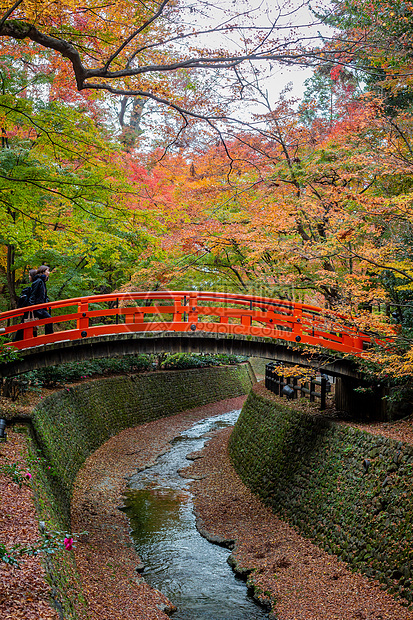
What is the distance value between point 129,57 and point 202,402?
2110cm

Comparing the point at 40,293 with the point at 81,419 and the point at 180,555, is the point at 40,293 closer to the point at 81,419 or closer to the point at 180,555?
the point at 81,419

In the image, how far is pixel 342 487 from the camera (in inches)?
366

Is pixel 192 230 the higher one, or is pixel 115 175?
pixel 115 175

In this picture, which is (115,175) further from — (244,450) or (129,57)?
(244,450)

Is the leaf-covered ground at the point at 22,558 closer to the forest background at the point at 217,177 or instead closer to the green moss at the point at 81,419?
the green moss at the point at 81,419

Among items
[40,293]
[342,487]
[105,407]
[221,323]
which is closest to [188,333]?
[221,323]

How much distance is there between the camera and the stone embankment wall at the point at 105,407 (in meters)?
11.0

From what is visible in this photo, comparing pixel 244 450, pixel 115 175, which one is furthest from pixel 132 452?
pixel 115 175

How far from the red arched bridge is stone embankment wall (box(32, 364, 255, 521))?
5.68 feet

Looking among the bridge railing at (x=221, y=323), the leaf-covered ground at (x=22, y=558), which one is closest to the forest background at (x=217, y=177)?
the bridge railing at (x=221, y=323)

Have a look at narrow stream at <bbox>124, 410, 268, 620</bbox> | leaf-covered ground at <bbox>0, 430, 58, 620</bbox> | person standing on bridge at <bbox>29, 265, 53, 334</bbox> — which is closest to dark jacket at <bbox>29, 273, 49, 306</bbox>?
person standing on bridge at <bbox>29, 265, 53, 334</bbox>

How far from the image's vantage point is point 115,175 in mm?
12195

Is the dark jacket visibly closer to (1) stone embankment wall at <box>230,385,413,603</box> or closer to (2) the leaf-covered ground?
(2) the leaf-covered ground

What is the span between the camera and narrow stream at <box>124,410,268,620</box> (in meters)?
7.71
